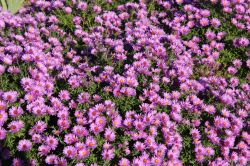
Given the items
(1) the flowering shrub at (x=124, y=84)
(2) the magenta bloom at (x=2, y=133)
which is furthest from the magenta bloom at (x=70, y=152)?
(2) the magenta bloom at (x=2, y=133)

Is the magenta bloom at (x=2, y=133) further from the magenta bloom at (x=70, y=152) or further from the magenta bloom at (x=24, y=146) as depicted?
the magenta bloom at (x=70, y=152)

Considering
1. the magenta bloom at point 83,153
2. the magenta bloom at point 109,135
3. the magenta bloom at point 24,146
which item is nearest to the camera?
the magenta bloom at point 83,153

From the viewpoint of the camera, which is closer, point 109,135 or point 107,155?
point 107,155

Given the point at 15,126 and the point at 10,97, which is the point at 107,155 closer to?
the point at 15,126

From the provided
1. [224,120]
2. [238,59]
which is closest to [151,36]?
[238,59]

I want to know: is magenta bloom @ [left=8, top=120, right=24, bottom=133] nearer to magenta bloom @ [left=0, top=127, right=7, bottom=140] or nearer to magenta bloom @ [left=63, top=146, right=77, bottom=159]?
magenta bloom @ [left=0, top=127, right=7, bottom=140]

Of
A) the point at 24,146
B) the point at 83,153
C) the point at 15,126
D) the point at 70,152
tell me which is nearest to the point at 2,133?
the point at 15,126

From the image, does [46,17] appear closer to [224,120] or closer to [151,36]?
[151,36]

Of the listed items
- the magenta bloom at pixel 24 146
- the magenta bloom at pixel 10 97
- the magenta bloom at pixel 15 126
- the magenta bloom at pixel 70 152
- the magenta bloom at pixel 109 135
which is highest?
the magenta bloom at pixel 10 97
